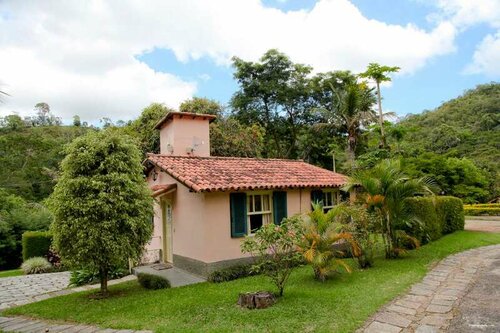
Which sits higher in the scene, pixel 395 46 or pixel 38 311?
pixel 395 46

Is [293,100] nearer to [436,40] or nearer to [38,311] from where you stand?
[436,40]

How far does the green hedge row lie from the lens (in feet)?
45.2

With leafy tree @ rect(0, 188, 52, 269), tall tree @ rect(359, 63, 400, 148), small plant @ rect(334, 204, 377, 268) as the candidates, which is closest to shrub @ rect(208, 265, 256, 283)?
small plant @ rect(334, 204, 377, 268)

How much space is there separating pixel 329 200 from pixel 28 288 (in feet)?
37.6

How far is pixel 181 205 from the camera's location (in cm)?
1257

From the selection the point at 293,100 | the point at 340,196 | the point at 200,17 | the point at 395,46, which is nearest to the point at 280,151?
the point at 293,100

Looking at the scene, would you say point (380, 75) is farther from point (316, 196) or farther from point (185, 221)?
point (185, 221)

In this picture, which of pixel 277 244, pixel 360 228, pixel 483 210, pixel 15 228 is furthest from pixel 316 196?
pixel 483 210

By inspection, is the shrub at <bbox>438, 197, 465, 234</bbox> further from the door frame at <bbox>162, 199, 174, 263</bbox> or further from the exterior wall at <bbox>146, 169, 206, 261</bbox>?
the door frame at <bbox>162, 199, 174, 263</bbox>

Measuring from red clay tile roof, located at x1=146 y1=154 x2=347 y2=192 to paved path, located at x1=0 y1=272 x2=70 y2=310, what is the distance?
5.27 metres

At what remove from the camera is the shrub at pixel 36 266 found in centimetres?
1568

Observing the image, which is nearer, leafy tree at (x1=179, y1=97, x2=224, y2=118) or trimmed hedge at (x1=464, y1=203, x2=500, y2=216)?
trimmed hedge at (x1=464, y1=203, x2=500, y2=216)

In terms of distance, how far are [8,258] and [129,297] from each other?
50.7ft

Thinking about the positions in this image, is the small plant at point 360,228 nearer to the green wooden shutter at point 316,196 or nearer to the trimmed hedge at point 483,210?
the green wooden shutter at point 316,196
